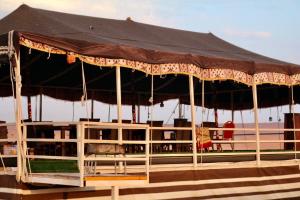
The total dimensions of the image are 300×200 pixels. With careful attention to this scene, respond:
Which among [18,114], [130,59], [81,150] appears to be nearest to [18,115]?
[18,114]

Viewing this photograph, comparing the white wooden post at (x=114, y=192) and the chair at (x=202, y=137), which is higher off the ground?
the chair at (x=202, y=137)

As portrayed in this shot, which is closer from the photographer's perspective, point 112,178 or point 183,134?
point 112,178

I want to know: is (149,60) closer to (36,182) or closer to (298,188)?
(36,182)

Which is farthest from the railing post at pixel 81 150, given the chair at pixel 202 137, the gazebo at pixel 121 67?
the chair at pixel 202 137

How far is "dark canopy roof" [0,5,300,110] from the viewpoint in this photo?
Answer: 11.9 m

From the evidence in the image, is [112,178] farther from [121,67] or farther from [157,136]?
[121,67]

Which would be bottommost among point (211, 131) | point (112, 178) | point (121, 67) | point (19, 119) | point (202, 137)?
point (112, 178)

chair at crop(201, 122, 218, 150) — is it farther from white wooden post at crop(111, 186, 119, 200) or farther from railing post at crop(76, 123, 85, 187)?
railing post at crop(76, 123, 85, 187)

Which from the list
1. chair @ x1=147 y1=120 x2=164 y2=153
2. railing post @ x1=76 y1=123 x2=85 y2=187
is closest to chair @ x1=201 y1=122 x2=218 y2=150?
chair @ x1=147 y1=120 x2=164 y2=153

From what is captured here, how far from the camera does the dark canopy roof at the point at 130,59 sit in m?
11.9

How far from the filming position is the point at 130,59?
38.9 ft

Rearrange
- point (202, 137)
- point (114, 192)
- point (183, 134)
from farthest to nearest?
1. point (183, 134)
2. point (202, 137)
3. point (114, 192)

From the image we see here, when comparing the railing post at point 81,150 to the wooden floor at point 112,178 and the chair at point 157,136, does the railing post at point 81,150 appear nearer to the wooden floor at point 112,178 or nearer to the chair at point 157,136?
the wooden floor at point 112,178

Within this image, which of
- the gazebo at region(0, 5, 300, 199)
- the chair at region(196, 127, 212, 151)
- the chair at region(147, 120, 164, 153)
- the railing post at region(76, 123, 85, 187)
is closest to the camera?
the railing post at region(76, 123, 85, 187)
